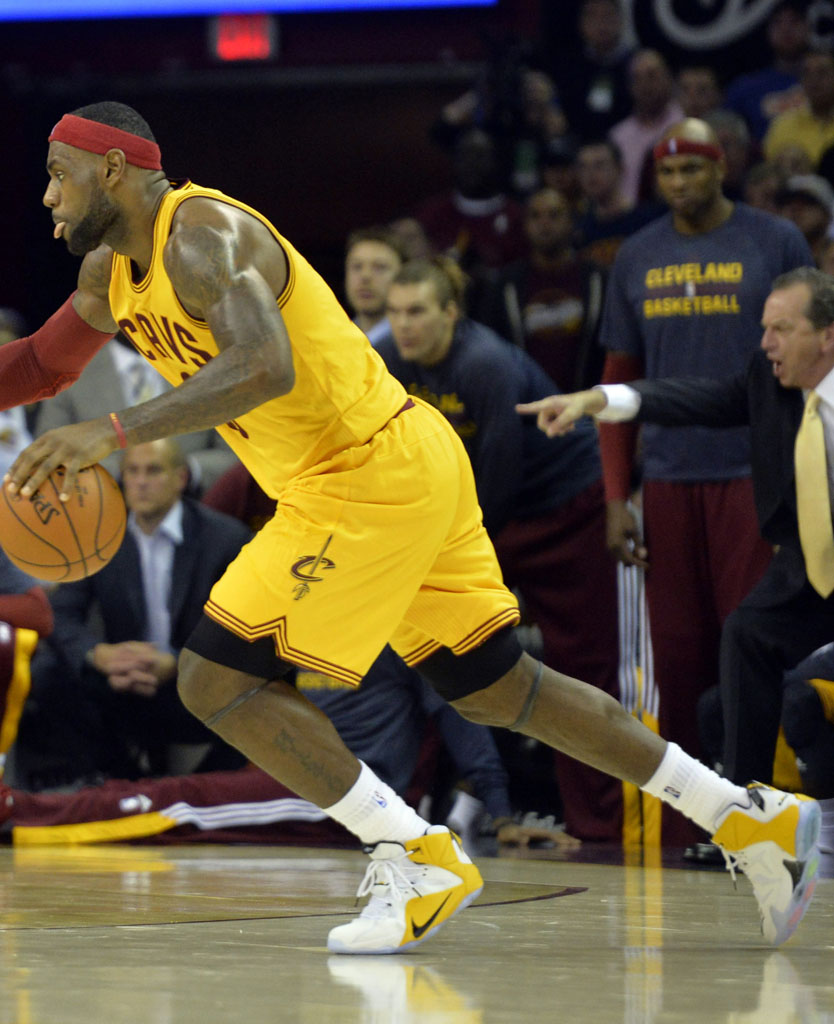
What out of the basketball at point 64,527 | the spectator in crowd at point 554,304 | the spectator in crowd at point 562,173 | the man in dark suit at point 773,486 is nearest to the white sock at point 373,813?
the basketball at point 64,527

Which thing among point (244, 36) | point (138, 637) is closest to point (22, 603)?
point (138, 637)

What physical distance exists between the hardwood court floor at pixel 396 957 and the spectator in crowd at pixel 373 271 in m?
2.50

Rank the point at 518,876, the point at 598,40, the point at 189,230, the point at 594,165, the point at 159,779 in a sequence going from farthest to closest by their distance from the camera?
the point at 598,40, the point at 594,165, the point at 159,779, the point at 518,876, the point at 189,230

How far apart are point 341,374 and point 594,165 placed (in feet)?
17.0

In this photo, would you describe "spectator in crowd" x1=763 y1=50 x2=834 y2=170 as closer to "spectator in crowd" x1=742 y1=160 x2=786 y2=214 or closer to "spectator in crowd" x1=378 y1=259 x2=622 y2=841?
"spectator in crowd" x1=742 y1=160 x2=786 y2=214

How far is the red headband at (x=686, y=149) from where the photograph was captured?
561 centimetres

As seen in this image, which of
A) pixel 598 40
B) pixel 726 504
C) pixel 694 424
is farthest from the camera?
pixel 598 40

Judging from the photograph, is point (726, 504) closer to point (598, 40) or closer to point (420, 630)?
point (420, 630)

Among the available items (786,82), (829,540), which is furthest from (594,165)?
(829,540)

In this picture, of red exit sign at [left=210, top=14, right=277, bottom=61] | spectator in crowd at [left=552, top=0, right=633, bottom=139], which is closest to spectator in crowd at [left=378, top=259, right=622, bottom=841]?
spectator in crowd at [left=552, top=0, right=633, bottom=139]

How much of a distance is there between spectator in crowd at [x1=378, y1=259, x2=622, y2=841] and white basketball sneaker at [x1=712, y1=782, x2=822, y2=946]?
2.50 m

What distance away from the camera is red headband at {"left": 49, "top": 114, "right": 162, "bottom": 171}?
3359 millimetres

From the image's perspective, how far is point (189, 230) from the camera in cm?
320

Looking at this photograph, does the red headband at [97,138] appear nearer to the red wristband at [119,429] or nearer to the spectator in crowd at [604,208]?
the red wristband at [119,429]
